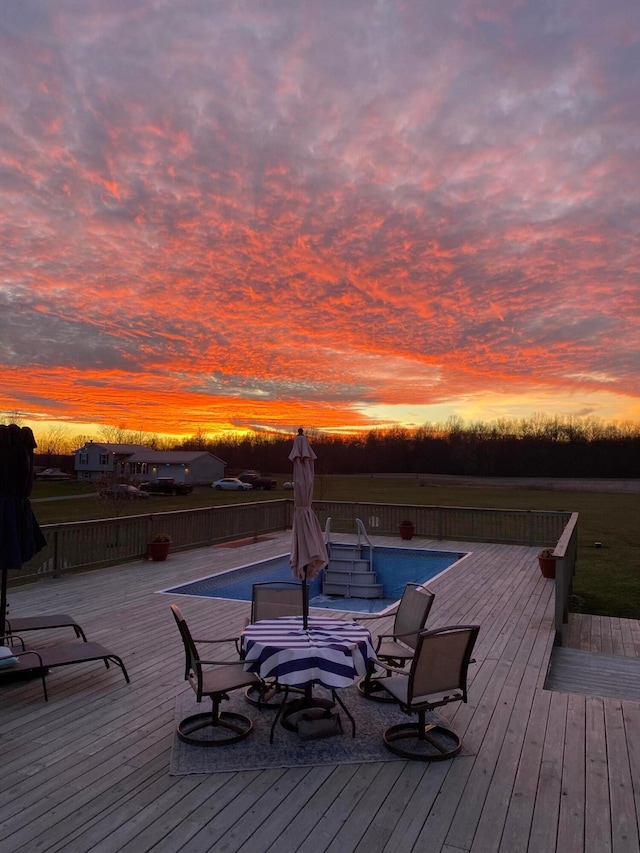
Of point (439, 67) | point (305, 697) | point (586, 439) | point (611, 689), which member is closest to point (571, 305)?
point (439, 67)

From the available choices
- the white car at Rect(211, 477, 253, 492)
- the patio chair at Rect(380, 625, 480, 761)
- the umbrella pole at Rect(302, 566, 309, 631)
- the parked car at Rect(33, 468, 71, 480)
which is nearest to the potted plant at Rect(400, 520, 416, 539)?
the umbrella pole at Rect(302, 566, 309, 631)

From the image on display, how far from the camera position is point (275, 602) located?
5.71m

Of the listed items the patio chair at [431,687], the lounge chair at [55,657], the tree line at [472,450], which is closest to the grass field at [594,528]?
the patio chair at [431,687]

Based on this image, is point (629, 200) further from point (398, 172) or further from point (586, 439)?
point (586, 439)

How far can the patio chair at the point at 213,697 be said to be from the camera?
4.18 meters

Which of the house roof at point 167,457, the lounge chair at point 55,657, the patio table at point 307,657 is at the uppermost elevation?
the house roof at point 167,457

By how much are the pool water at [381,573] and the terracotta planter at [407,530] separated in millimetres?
1351

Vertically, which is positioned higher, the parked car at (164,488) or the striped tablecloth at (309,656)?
the striped tablecloth at (309,656)

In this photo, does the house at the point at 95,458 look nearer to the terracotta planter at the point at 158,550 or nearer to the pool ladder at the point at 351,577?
the pool ladder at the point at 351,577

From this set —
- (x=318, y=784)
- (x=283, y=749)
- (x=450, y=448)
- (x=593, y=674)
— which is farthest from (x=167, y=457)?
(x=318, y=784)

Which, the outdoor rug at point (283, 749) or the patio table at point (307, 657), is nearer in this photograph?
the outdoor rug at point (283, 749)

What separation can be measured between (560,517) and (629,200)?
7.61 m

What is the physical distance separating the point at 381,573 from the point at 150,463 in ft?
165

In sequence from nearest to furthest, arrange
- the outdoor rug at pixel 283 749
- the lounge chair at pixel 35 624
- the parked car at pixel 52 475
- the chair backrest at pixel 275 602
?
the outdoor rug at pixel 283 749 → the chair backrest at pixel 275 602 → the lounge chair at pixel 35 624 → the parked car at pixel 52 475
